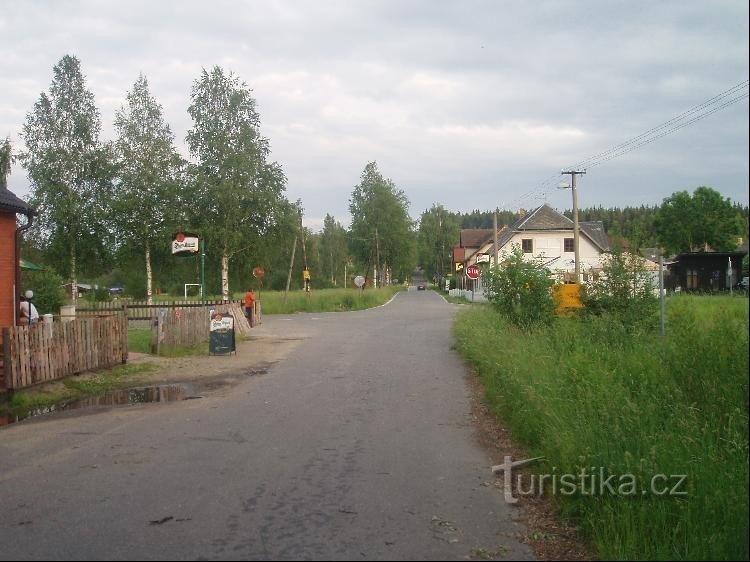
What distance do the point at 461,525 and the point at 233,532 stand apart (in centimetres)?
176

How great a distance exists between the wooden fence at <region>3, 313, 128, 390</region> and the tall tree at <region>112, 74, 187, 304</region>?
24374 mm

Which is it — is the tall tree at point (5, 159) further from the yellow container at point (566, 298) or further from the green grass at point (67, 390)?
the yellow container at point (566, 298)

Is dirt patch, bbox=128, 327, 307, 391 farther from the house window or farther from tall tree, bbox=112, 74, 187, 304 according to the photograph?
the house window

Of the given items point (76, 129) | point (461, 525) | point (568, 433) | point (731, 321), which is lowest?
point (461, 525)

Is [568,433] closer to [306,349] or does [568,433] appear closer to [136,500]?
[136,500]

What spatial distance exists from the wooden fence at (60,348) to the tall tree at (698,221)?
248 ft

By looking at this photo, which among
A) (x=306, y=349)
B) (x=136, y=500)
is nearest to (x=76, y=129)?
(x=306, y=349)

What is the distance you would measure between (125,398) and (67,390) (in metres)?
1.20

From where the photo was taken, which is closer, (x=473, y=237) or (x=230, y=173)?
(x=230, y=173)

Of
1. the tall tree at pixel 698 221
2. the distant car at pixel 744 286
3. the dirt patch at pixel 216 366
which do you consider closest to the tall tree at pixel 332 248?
the tall tree at pixel 698 221

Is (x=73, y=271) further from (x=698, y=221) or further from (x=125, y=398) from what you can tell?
(x=698, y=221)

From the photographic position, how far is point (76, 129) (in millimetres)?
37062

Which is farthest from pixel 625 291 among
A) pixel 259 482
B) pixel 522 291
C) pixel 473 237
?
pixel 473 237

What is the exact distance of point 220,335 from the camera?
63.0ft
